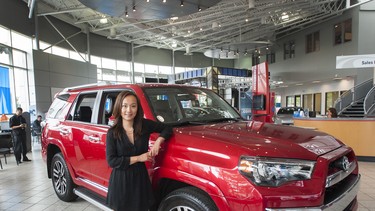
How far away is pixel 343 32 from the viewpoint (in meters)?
18.3

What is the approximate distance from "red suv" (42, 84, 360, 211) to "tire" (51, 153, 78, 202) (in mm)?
548

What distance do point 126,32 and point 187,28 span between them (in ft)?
16.3

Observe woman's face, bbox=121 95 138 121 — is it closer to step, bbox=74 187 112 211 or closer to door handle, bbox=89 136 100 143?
door handle, bbox=89 136 100 143

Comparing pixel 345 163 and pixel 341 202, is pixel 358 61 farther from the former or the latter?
pixel 341 202

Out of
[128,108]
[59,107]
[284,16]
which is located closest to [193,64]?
[284,16]

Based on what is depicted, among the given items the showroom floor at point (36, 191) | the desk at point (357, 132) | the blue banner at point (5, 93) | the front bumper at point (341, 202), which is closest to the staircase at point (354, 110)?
the desk at point (357, 132)

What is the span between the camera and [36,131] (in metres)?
11.4

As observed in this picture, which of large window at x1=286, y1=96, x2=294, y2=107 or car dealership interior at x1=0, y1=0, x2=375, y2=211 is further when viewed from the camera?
large window at x1=286, y1=96, x2=294, y2=107

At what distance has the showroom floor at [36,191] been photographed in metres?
3.71

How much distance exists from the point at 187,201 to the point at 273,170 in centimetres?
70

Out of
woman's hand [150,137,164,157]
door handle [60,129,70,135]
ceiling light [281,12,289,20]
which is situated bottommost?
door handle [60,129,70,135]

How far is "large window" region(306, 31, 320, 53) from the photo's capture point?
68.1 ft

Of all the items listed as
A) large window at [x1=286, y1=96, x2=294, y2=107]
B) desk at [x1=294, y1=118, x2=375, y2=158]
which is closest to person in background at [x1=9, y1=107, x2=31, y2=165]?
desk at [x1=294, y1=118, x2=375, y2=158]

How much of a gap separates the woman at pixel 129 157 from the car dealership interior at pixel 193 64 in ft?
1.13
